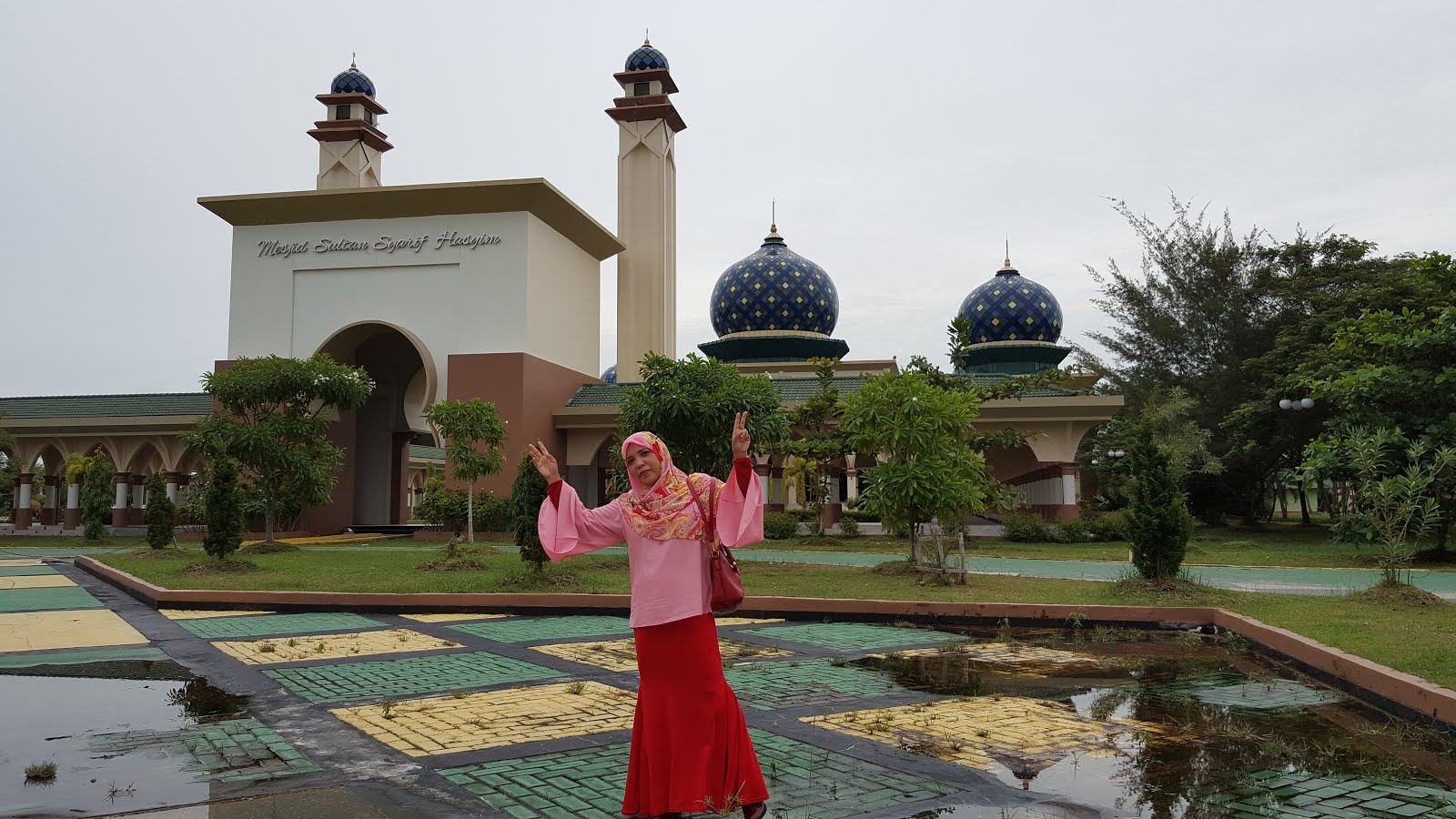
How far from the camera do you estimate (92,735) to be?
17.1 ft

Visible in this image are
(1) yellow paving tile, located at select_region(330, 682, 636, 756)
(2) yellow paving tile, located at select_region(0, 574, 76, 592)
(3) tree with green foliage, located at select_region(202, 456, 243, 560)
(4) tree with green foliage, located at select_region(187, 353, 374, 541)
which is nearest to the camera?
(1) yellow paving tile, located at select_region(330, 682, 636, 756)

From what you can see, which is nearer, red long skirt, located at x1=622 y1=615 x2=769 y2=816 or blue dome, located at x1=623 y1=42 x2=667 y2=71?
red long skirt, located at x1=622 y1=615 x2=769 y2=816

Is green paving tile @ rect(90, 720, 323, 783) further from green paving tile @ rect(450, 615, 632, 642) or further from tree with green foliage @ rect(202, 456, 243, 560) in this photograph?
tree with green foliage @ rect(202, 456, 243, 560)

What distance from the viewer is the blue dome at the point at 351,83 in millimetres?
35406

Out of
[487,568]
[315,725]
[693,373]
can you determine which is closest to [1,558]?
[487,568]

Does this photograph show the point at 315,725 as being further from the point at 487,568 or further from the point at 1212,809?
the point at 487,568

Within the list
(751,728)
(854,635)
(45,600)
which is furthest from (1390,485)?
(45,600)

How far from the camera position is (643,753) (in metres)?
3.87

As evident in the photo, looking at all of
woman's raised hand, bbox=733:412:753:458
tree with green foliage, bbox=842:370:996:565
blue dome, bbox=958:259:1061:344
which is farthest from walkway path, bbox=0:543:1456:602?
blue dome, bbox=958:259:1061:344

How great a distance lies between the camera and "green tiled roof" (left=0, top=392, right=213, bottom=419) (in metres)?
29.1

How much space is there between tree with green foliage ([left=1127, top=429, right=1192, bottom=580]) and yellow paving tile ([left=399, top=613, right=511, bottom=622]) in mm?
6742

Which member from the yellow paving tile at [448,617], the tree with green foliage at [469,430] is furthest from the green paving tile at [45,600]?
the tree with green foliage at [469,430]

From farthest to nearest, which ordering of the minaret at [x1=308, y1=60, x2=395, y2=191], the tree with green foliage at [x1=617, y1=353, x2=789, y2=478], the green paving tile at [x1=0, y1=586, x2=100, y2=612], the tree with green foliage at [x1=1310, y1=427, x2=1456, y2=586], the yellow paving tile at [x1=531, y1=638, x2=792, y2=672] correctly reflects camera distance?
1. the minaret at [x1=308, y1=60, x2=395, y2=191]
2. the tree with green foliage at [x1=617, y1=353, x2=789, y2=478]
3. the green paving tile at [x1=0, y1=586, x2=100, y2=612]
4. the tree with green foliage at [x1=1310, y1=427, x2=1456, y2=586]
5. the yellow paving tile at [x1=531, y1=638, x2=792, y2=672]

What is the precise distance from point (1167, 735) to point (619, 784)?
2781 mm
